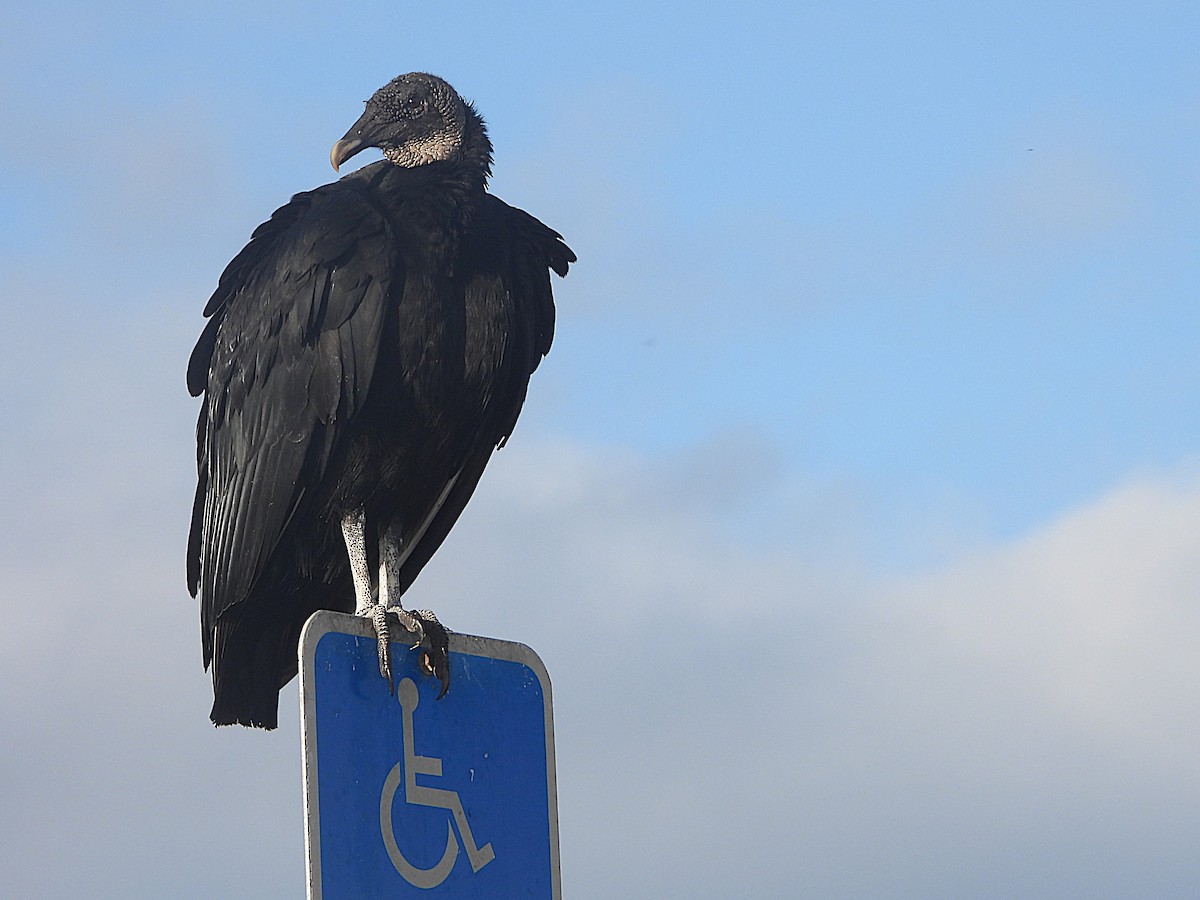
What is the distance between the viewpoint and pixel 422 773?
2.00 metres

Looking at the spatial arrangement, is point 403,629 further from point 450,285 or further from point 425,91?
point 425,91

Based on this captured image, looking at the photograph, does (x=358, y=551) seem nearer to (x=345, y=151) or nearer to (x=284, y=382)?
(x=284, y=382)

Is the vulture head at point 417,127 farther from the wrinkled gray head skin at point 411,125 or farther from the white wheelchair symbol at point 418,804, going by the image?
the white wheelchair symbol at point 418,804

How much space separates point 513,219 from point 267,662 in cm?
120

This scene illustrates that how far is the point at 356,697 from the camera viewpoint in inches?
77.8

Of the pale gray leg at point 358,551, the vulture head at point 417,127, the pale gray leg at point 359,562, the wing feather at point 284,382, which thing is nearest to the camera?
the pale gray leg at point 359,562

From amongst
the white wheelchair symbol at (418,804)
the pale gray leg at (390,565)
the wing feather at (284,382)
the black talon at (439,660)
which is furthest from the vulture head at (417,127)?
the white wheelchair symbol at (418,804)

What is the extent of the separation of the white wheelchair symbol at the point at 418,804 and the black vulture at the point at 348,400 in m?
1.29

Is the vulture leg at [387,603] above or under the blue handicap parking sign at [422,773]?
above

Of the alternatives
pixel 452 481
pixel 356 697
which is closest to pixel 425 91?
pixel 452 481

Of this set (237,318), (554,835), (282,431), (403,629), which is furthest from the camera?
(237,318)

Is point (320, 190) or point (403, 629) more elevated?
point (320, 190)

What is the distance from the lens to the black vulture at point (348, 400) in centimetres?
347

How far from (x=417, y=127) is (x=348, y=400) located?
3.15 ft
